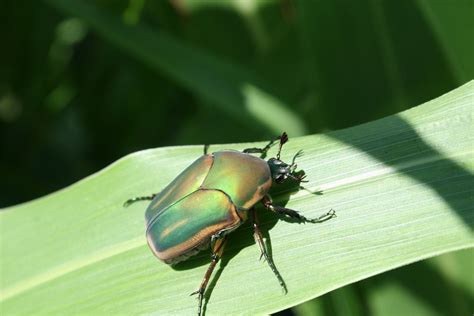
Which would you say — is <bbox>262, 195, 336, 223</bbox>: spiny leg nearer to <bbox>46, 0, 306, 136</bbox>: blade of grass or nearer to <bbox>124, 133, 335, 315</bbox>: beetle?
<bbox>124, 133, 335, 315</bbox>: beetle

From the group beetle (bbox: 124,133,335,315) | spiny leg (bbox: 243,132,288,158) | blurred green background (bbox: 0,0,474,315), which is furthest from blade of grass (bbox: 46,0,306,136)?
beetle (bbox: 124,133,335,315)

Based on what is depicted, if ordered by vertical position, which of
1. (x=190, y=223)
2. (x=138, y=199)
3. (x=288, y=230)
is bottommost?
(x=138, y=199)

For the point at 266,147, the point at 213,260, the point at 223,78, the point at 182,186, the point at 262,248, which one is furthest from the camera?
the point at 223,78

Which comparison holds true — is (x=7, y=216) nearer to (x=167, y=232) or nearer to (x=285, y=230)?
(x=167, y=232)

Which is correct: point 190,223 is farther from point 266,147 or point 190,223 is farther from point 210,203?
point 266,147

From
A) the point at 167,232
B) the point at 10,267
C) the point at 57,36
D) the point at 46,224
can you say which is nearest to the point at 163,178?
the point at 167,232

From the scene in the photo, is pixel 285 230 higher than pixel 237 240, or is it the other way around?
pixel 285 230

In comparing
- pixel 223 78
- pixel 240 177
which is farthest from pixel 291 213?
pixel 223 78
